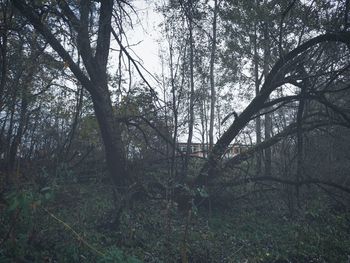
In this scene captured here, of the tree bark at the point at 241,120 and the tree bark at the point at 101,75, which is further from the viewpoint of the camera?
the tree bark at the point at 241,120

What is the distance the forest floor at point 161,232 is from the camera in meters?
4.17

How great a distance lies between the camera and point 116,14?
6844 millimetres

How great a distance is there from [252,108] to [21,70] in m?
6.58

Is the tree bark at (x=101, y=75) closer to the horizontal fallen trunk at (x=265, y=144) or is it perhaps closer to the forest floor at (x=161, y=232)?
the forest floor at (x=161, y=232)

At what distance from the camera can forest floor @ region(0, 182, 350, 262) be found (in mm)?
4168

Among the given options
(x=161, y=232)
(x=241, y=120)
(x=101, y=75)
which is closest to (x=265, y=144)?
(x=241, y=120)

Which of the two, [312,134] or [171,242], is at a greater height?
[312,134]

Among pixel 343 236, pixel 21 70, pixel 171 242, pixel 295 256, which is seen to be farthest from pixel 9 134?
pixel 343 236

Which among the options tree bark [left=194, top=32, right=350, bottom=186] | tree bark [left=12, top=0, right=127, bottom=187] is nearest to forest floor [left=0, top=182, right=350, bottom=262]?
tree bark [left=194, top=32, right=350, bottom=186]

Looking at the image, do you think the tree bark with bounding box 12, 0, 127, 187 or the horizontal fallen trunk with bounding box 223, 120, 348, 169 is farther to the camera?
the horizontal fallen trunk with bounding box 223, 120, 348, 169

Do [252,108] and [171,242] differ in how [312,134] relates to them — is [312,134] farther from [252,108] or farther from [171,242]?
[171,242]

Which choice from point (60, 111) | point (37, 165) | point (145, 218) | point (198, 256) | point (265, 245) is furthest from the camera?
point (60, 111)

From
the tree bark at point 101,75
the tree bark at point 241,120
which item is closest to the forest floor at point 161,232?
the tree bark at point 241,120

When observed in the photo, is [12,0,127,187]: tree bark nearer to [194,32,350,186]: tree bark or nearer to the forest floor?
the forest floor
